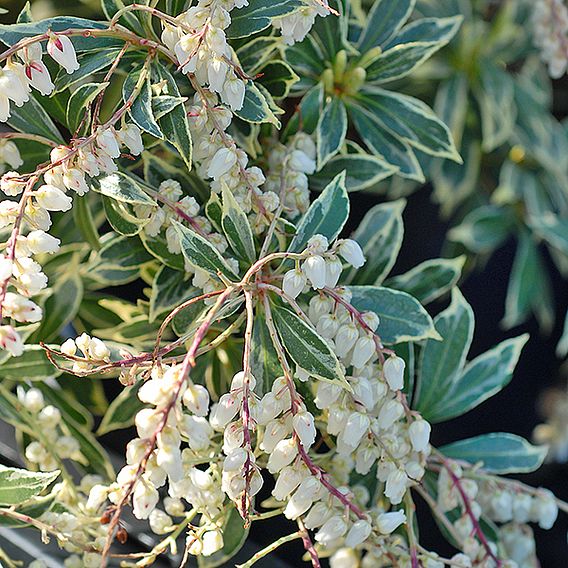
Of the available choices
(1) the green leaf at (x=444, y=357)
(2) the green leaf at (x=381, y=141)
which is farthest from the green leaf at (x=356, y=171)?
(1) the green leaf at (x=444, y=357)

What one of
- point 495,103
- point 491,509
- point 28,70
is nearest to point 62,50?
point 28,70

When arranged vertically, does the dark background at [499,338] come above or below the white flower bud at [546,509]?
below

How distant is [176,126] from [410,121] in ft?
1.06

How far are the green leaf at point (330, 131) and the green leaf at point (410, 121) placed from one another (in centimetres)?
6

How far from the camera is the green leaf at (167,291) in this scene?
28.3 inches

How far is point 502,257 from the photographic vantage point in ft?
4.70

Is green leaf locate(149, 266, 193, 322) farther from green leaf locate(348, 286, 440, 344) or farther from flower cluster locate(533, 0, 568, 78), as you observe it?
flower cluster locate(533, 0, 568, 78)

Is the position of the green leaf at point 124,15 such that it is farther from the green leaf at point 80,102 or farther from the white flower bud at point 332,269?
the white flower bud at point 332,269

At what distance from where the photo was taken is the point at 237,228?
2.08 ft

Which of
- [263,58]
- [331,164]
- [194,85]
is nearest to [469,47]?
[331,164]

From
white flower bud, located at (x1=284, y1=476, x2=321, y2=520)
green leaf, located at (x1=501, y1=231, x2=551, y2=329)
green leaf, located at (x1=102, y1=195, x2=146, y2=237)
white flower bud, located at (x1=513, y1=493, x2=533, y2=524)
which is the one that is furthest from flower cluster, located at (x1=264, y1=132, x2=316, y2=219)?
green leaf, located at (x1=501, y1=231, x2=551, y2=329)

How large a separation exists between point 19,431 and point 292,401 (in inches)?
15.4

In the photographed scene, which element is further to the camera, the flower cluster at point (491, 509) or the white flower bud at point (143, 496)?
the flower cluster at point (491, 509)

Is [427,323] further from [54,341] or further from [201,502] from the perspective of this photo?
[54,341]
